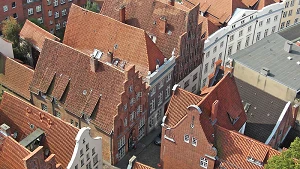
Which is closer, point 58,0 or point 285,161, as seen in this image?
point 285,161

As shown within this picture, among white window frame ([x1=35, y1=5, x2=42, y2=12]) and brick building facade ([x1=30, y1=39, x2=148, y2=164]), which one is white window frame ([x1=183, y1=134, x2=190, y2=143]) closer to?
brick building facade ([x1=30, y1=39, x2=148, y2=164])

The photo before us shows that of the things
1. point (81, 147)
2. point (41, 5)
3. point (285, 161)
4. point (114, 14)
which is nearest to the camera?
point (285, 161)

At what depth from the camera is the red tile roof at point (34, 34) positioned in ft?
308

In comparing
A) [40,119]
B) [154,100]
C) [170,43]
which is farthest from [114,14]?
[40,119]

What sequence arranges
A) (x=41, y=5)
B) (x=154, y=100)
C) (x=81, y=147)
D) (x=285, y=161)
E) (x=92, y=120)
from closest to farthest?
(x=285, y=161)
(x=81, y=147)
(x=92, y=120)
(x=154, y=100)
(x=41, y=5)

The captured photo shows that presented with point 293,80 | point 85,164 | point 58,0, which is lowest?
point 85,164

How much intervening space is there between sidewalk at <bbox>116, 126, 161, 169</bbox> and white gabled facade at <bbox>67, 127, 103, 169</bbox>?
744 centimetres

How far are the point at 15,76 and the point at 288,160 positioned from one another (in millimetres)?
55966

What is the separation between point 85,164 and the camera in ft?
222

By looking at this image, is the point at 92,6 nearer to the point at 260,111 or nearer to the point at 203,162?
the point at 260,111

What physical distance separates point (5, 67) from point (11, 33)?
11898 millimetres

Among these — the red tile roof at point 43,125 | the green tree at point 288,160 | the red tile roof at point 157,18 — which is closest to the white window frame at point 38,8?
the red tile roof at point 157,18

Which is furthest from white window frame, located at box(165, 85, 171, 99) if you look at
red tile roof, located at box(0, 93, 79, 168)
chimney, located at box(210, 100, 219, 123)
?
red tile roof, located at box(0, 93, 79, 168)

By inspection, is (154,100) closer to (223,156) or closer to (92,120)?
(92,120)
